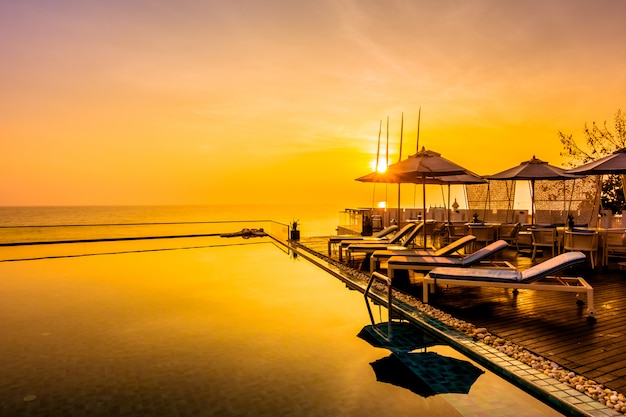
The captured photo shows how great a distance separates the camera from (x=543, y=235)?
350 inches

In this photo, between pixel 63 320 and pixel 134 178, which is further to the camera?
pixel 134 178

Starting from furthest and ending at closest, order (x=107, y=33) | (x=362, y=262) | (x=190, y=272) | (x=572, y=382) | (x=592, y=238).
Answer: (x=107, y=33), (x=190, y=272), (x=362, y=262), (x=592, y=238), (x=572, y=382)

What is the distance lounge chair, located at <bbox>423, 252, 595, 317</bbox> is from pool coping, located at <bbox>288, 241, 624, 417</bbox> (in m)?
0.63

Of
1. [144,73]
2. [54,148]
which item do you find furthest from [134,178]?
[144,73]

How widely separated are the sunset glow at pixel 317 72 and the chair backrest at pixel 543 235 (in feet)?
18.6

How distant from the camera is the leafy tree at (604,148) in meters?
15.6

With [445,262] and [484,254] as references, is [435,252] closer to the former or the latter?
[445,262]

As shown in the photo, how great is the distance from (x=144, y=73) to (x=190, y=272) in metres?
7.14

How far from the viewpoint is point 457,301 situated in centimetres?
558

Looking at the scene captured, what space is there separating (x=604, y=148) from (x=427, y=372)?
58.2 ft

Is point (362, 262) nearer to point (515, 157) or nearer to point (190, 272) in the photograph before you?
point (190, 272)

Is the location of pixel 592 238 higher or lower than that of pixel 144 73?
lower

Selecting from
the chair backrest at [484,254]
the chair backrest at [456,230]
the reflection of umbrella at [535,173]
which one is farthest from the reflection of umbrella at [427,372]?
the chair backrest at [456,230]

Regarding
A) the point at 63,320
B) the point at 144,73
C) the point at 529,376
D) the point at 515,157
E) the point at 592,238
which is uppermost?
the point at 144,73
